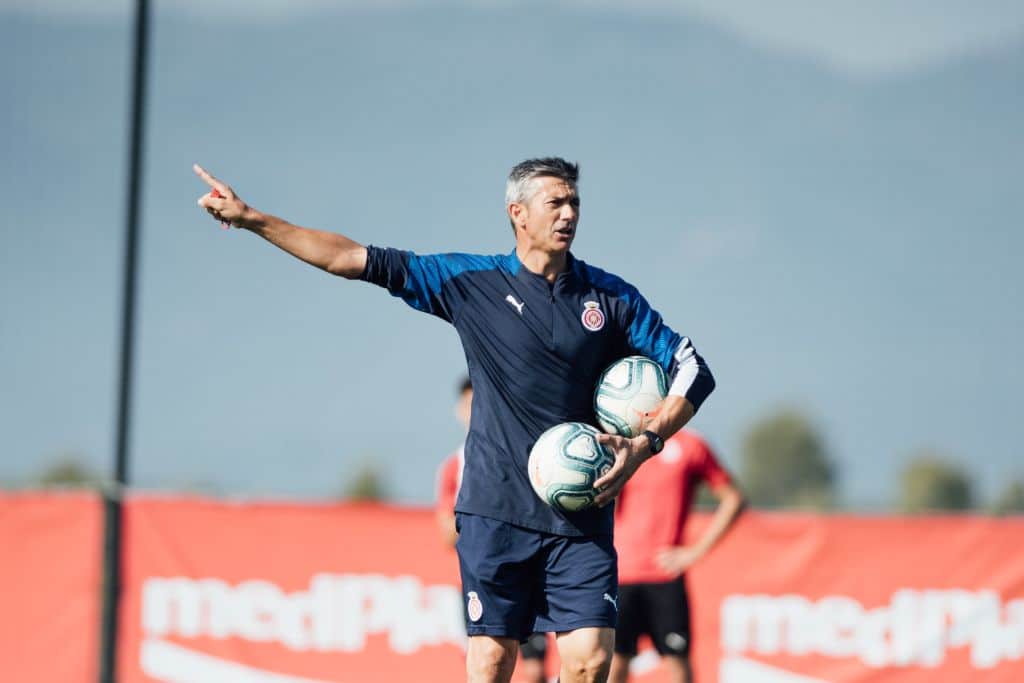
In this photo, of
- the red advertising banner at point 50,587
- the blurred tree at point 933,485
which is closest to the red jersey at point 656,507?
the red advertising banner at point 50,587

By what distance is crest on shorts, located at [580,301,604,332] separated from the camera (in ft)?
22.6

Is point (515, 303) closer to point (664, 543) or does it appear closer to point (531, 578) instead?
point (531, 578)

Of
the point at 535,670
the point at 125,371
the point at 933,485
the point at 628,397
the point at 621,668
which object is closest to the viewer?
the point at 628,397

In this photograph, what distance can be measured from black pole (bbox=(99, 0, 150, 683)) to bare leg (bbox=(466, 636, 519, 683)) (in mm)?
6518

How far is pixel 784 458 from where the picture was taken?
144375 mm

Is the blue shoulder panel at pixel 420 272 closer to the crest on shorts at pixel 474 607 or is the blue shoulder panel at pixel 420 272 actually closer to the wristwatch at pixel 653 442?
the wristwatch at pixel 653 442

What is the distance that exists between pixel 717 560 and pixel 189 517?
4.80m

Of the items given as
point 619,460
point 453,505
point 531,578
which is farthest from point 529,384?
point 453,505

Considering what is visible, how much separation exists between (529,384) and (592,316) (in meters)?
0.45

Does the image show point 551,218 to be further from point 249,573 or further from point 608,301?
point 249,573

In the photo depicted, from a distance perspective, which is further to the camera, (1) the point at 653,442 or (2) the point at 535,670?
(2) the point at 535,670

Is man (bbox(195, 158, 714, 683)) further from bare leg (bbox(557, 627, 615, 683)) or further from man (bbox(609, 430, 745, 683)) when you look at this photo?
→ man (bbox(609, 430, 745, 683))

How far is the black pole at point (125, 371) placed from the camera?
12.5 m

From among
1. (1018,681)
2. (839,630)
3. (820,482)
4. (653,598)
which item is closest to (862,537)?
(839,630)
